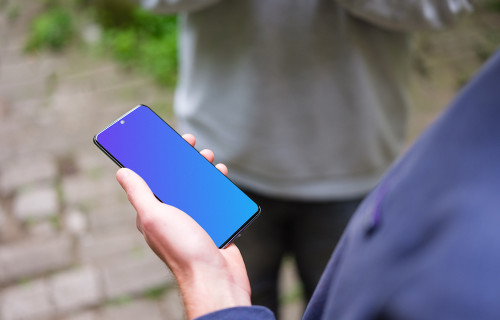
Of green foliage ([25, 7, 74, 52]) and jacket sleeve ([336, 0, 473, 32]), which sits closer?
jacket sleeve ([336, 0, 473, 32])

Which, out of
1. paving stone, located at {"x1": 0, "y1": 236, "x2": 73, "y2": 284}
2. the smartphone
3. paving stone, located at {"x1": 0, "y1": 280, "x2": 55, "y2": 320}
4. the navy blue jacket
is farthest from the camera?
paving stone, located at {"x1": 0, "y1": 236, "x2": 73, "y2": 284}

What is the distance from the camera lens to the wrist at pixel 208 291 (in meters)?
0.72

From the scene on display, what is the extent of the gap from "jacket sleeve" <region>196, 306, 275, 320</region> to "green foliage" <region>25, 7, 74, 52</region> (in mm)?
2811

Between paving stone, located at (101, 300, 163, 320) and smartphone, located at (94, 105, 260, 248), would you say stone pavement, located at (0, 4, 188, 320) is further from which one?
smartphone, located at (94, 105, 260, 248)

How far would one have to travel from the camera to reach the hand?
2.39ft

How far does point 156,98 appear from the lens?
9.39 feet

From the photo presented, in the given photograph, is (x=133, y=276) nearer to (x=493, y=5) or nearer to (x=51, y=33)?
(x=51, y=33)

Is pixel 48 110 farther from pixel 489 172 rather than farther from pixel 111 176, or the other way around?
pixel 489 172

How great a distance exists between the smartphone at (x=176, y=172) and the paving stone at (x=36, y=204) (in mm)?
1501

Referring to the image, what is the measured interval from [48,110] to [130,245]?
3.28 ft

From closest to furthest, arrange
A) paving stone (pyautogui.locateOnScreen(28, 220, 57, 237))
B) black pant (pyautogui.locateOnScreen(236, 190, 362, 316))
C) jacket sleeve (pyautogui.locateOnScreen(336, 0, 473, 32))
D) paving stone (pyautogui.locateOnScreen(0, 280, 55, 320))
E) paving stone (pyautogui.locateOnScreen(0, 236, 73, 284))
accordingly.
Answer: jacket sleeve (pyautogui.locateOnScreen(336, 0, 473, 32)) < black pant (pyautogui.locateOnScreen(236, 190, 362, 316)) < paving stone (pyautogui.locateOnScreen(0, 280, 55, 320)) < paving stone (pyautogui.locateOnScreen(0, 236, 73, 284)) < paving stone (pyautogui.locateOnScreen(28, 220, 57, 237))

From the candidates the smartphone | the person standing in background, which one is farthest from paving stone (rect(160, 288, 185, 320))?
the smartphone

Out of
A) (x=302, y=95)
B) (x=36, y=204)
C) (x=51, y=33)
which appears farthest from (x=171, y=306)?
(x=51, y=33)

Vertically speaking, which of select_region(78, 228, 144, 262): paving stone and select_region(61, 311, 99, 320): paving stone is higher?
select_region(78, 228, 144, 262): paving stone
